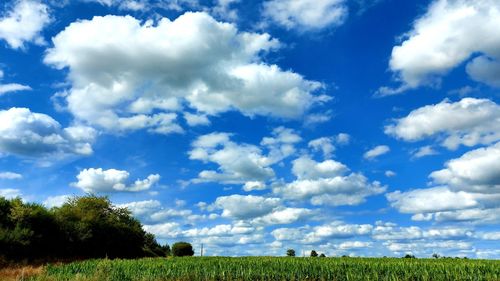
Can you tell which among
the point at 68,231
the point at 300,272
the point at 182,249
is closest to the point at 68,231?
the point at 68,231

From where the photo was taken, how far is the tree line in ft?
167

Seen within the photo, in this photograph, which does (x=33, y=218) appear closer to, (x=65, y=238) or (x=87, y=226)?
(x=65, y=238)

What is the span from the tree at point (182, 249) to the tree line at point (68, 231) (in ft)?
26.8

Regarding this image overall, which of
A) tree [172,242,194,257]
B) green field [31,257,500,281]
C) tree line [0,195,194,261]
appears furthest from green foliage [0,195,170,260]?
green field [31,257,500,281]

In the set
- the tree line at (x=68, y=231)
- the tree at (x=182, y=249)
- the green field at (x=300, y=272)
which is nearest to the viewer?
the green field at (x=300, y=272)

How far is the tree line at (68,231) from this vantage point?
167 ft

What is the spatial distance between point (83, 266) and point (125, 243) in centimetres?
3270

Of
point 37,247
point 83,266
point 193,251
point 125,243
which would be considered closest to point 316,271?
point 83,266

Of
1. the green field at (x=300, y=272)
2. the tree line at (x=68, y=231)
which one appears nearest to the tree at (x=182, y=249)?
the tree line at (x=68, y=231)

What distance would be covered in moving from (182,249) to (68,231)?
3332 centimetres

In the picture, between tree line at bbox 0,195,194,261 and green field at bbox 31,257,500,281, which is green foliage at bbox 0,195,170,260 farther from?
green field at bbox 31,257,500,281

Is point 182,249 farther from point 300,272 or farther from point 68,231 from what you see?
point 300,272

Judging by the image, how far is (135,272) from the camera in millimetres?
35156

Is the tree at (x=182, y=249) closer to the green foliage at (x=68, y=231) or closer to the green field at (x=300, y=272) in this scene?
the green foliage at (x=68, y=231)
